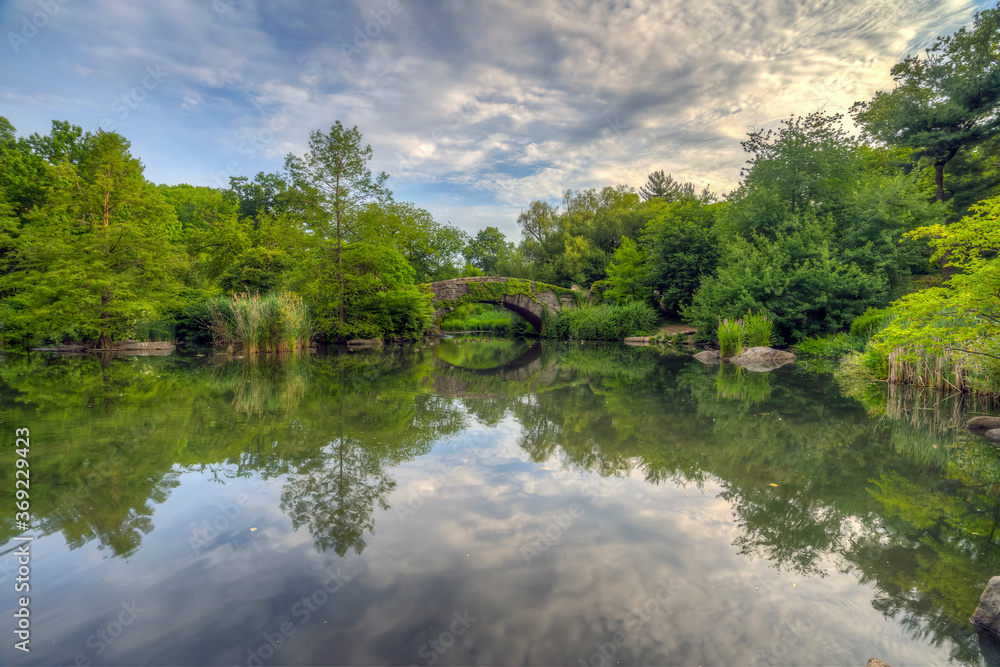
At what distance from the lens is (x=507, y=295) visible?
85.5 ft

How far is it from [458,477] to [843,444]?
4025mm

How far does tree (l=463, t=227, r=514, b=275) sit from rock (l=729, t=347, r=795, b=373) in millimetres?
37796

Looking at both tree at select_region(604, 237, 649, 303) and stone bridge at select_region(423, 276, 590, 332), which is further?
stone bridge at select_region(423, 276, 590, 332)

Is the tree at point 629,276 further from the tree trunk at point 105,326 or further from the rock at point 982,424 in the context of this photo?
the tree trunk at point 105,326

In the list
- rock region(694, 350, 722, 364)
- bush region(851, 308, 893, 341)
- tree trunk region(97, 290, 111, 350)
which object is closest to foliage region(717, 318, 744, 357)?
rock region(694, 350, 722, 364)

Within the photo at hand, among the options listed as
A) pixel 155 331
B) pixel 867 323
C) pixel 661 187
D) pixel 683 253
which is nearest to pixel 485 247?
pixel 661 187

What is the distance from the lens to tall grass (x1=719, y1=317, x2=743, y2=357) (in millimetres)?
14375

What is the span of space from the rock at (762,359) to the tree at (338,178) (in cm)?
1444

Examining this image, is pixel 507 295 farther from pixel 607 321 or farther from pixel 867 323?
pixel 867 323

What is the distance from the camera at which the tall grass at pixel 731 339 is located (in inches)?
566

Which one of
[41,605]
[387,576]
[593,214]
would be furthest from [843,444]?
[593,214]

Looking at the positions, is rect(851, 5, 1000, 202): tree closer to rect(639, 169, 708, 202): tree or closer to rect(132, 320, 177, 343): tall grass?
rect(639, 169, 708, 202): tree

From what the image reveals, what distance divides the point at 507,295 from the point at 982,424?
21377 millimetres

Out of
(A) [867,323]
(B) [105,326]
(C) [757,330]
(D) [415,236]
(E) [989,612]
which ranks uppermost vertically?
(D) [415,236]
